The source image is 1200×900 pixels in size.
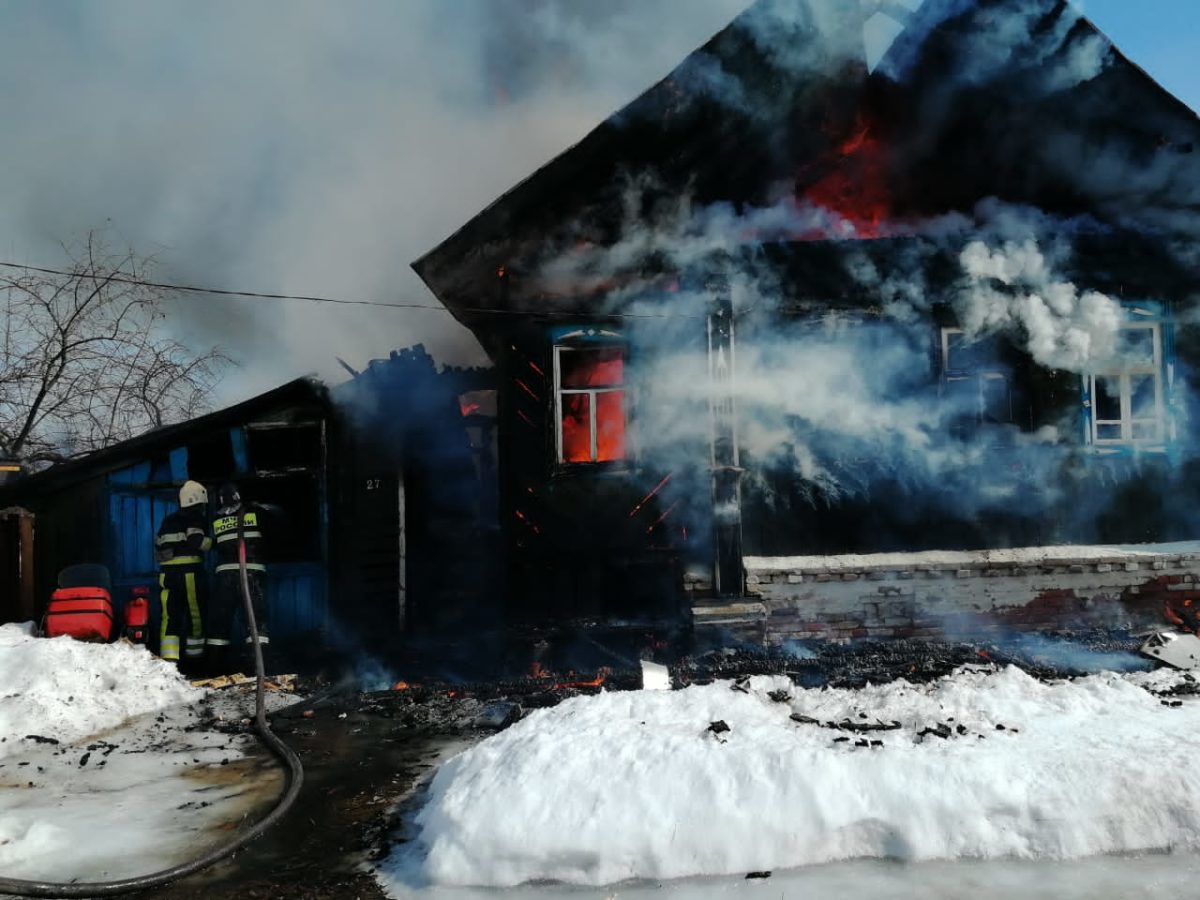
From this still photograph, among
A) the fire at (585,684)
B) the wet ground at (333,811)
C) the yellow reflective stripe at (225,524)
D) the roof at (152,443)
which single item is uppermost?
the roof at (152,443)

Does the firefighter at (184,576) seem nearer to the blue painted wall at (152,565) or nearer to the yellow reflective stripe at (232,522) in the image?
the yellow reflective stripe at (232,522)

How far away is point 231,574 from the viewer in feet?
31.8

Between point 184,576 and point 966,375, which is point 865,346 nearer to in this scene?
point 966,375

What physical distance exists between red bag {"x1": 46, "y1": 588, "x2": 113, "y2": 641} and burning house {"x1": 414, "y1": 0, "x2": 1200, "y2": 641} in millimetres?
4670

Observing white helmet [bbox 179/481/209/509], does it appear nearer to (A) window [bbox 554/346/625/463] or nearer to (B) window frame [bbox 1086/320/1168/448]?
(A) window [bbox 554/346/625/463]

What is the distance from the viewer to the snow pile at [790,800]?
13.4ft

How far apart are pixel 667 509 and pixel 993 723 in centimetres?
526

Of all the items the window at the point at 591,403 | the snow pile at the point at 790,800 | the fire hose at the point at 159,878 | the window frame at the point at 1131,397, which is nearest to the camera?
the fire hose at the point at 159,878

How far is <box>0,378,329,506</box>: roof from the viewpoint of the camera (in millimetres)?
10367

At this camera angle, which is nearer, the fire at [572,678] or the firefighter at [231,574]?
the fire at [572,678]

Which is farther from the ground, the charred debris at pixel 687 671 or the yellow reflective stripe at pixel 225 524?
the yellow reflective stripe at pixel 225 524

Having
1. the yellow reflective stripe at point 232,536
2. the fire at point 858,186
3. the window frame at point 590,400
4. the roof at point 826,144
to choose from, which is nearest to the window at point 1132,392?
the roof at point 826,144

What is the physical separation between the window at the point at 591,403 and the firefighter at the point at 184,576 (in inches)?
181

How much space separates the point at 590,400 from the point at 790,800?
21.6 ft
